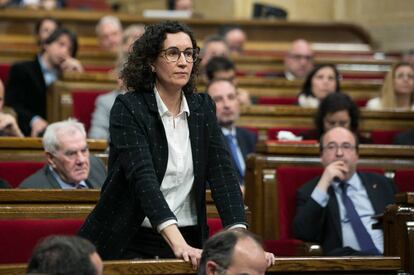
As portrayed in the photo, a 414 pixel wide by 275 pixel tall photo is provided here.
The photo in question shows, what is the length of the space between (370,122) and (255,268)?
14.3ft

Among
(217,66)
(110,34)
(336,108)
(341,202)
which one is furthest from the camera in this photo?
(110,34)

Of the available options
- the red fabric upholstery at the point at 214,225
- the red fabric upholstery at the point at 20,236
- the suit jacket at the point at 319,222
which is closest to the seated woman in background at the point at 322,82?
the suit jacket at the point at 319,222

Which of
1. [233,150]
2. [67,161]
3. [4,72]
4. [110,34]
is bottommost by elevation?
[233,150]

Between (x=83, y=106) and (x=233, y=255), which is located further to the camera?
(x=83, y=106)

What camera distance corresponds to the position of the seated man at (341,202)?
4.91 m

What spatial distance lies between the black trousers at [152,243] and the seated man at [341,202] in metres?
1.32

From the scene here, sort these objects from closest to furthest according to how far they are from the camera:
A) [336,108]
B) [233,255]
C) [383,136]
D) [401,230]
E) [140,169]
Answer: [233,255] < [140,169] < [401,230] < [336,108] < [383,136]

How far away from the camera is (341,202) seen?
5.05m

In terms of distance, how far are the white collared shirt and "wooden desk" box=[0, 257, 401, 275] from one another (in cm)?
31

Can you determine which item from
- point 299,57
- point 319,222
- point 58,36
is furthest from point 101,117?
point 299,57

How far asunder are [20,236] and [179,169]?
29.4 inches

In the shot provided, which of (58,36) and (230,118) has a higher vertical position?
(58,36)

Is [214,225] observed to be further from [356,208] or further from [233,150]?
[233,150]

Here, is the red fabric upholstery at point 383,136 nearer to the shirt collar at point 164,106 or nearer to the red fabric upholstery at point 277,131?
the red fabric upholstery at point 277,131
